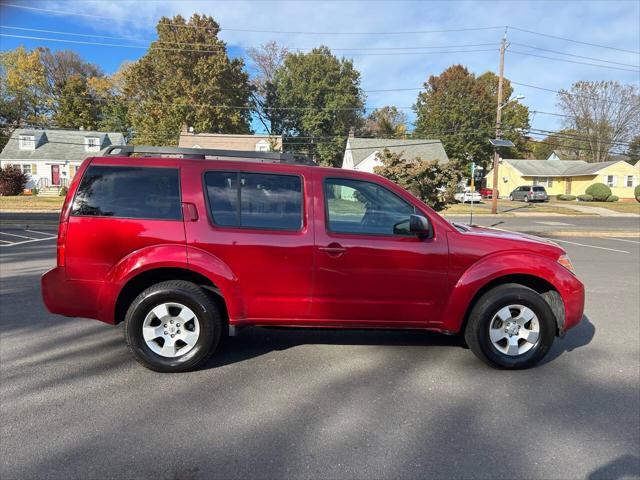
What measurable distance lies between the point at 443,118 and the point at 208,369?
185 ft

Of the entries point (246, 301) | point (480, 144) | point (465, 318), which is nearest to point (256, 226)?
point (246, 301)

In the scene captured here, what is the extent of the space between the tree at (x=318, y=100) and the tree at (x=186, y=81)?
12.0 meters

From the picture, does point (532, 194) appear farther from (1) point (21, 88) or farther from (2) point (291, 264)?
(1) point (21, 88)

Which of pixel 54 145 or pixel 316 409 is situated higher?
pixel 54 145

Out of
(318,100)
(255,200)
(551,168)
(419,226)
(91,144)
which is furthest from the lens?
(318,100)

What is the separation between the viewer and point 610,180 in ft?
167

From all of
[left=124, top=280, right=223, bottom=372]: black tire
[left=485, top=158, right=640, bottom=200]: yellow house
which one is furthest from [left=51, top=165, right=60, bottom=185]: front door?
[left=485, top=158, right=640, bottom=200]: yellow house

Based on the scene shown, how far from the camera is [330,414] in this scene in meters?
3.36

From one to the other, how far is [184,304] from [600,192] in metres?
51.8

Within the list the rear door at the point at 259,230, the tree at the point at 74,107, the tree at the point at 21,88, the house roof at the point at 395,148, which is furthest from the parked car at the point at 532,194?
the tree at the point at 21,88

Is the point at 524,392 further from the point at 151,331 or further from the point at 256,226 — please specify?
the point at 151,331

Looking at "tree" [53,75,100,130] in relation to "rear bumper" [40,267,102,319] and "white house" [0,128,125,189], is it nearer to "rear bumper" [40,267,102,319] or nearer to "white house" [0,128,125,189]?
"white house" [0,128,125,189]

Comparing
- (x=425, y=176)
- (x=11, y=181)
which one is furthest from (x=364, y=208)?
(x=11, y=181)

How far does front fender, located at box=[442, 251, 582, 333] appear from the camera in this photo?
4059 millimetres
